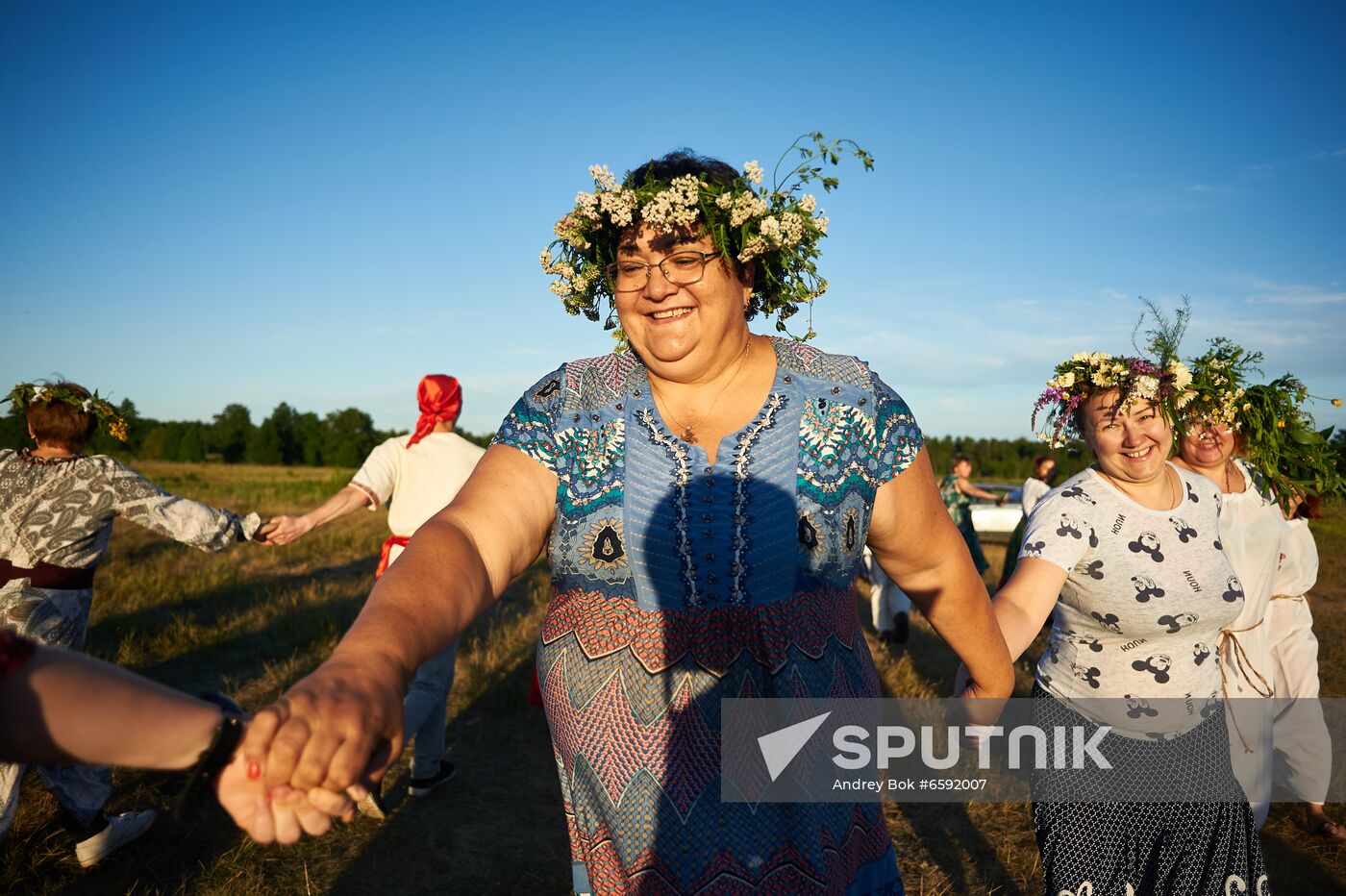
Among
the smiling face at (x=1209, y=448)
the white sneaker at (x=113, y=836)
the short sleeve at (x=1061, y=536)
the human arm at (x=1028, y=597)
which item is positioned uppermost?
the smiling face at (x=1209, y=448)

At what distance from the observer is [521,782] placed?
5.68m

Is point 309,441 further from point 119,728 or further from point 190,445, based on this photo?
point 119,728

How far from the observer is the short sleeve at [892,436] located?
2.22 meters

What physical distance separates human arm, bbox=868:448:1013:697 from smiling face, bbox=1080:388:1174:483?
1.27 meters

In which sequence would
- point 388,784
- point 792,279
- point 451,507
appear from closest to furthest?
1. point 451,507
2. point 792,279
3. point 388,784

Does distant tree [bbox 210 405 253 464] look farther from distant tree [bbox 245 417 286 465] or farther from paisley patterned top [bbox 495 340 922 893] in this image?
paisley patterned top [bbox 495 340 922 893]

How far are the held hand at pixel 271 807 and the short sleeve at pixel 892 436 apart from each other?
156 cm

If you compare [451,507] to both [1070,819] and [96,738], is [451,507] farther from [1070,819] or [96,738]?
[1070,819]

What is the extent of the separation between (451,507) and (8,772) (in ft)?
12.1

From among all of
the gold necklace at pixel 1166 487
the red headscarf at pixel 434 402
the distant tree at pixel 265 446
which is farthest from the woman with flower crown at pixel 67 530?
the distant tree at pixel 265 446

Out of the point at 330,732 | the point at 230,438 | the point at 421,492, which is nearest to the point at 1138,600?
the point at 330,732

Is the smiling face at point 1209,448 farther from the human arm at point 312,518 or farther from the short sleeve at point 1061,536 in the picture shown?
the human arm at point 312,518

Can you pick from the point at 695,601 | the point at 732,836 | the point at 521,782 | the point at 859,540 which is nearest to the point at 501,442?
the point at 695,601

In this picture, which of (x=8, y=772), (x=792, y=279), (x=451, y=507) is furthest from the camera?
(x=8, y=772)
